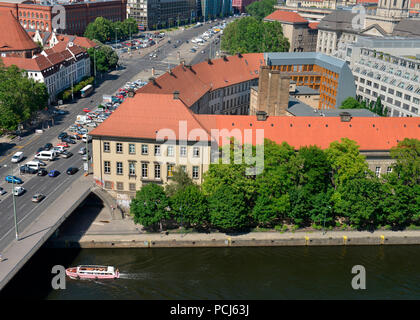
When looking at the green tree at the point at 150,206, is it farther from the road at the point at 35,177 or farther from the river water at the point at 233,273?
the road at the point at 35,177

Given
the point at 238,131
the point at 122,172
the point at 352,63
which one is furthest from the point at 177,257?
the point at 352,63

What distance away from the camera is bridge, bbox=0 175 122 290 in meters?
63.8

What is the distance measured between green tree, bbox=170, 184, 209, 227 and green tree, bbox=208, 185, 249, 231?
52.4 inches

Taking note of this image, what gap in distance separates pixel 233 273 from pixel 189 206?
12.1 m

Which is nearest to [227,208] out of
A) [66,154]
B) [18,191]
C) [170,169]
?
[170,169]

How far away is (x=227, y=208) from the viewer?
256ft

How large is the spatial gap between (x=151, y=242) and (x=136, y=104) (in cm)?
2290

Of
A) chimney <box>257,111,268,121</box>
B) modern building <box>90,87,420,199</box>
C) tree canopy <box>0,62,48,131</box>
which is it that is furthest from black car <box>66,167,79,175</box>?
chimney <box>257,111,268,121</box>

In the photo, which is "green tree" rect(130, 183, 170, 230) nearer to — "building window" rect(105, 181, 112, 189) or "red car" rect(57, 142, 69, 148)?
"building window" rect(105, 181, 112, 189)
